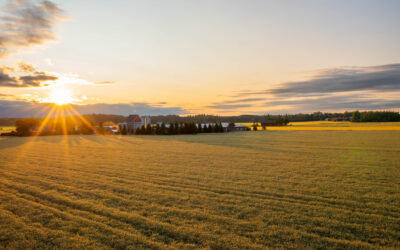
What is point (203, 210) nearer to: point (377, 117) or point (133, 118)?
point (133, 118)

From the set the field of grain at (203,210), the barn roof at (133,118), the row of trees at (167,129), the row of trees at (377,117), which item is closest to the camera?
the field of grain at (203,210)

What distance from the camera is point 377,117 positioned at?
4304 inches

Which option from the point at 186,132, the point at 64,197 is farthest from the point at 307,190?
the point at 186,132

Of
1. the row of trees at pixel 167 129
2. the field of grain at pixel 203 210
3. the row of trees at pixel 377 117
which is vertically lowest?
the field of grain at pixel 203 210

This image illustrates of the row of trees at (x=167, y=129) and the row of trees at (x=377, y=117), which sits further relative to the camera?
the row of trees at (x=377, y=117)

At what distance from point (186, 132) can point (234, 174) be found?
5246 centimetres

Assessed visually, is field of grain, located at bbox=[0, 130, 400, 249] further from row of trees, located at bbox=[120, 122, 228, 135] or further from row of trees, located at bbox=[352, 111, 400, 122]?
row of trees, located at bbox=[352, 111, 400, 122]

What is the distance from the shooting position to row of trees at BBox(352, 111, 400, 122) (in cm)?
10856

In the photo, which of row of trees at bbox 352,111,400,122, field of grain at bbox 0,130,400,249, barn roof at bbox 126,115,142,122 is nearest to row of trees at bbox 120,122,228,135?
barn roof at bbox 126,115,142,122

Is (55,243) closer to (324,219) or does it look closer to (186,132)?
(324,219)

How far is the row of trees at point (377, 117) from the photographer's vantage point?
4274 inches

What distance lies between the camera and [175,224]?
6.82 metres

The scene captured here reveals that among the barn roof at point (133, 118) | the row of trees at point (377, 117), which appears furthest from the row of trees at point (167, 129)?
the row of trees at point (377, 117)

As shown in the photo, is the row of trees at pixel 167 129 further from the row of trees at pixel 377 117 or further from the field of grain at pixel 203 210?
the row of trees at pixel 377 117
